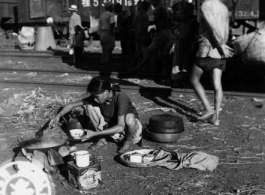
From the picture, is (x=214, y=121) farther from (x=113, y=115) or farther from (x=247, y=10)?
(x=247, y=10)

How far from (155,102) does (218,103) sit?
191 cm

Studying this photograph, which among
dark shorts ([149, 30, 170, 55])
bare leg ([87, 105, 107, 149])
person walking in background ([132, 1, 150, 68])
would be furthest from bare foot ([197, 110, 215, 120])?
person walking in background ([132, 1, 150, 68])

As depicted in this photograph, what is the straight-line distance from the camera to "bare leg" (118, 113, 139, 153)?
517 centimetres

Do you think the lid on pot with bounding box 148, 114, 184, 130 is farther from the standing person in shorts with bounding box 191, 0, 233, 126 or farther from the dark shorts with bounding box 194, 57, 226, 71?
the dark shorts with bounding box 194, 57, 226, 71

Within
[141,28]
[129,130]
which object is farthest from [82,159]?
[141,28]

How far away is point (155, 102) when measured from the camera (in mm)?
8047

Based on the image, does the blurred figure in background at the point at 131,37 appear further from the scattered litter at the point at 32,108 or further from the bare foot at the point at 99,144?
the bare foot at the point at 99,144

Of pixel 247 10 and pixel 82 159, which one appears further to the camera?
pixel 247 10

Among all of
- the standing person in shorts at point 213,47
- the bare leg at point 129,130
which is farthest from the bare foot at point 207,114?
the bare leg at point 129,130

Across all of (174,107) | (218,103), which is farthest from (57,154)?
(174,107)

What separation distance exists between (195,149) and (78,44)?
26.8 ft

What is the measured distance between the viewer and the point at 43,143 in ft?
16.5

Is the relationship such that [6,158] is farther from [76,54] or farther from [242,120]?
[76,54]

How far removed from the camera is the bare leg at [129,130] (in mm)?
5172
